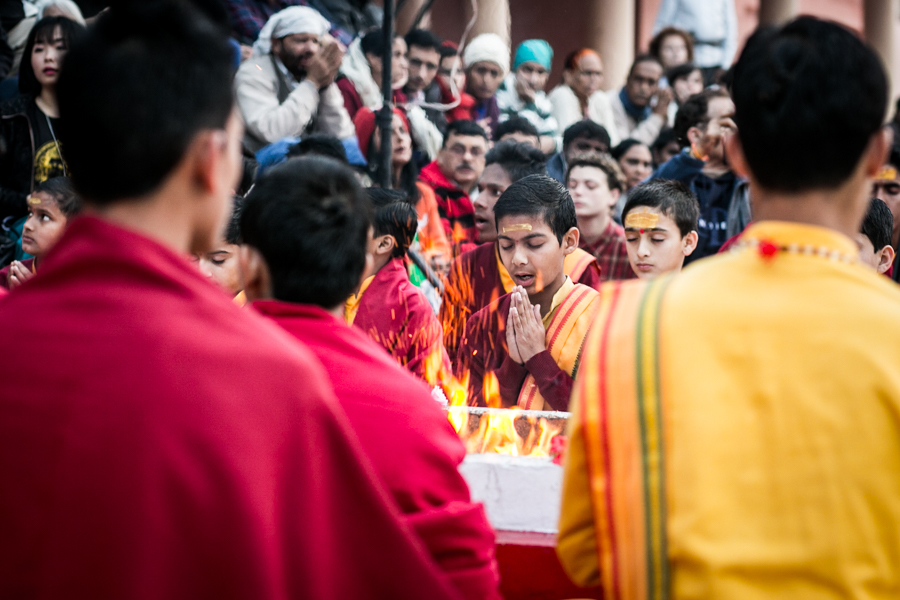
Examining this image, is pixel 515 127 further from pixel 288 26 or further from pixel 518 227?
pixel 518 227

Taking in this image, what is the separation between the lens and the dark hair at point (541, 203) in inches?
146

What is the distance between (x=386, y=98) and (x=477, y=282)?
1.19 m

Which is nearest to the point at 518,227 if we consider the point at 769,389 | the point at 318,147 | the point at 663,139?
the point at 318,147

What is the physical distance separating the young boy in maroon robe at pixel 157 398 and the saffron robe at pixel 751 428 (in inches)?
14.9

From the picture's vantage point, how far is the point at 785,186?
1.39 metres

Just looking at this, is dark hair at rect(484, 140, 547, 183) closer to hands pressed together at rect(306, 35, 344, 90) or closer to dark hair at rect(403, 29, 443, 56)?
hands pressed together at rect(306, 35, 344, 90)

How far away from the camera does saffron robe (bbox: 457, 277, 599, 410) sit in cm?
322

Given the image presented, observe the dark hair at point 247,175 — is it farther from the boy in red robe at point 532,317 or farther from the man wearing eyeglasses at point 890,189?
the man wearing eyeglasses at point 890,189

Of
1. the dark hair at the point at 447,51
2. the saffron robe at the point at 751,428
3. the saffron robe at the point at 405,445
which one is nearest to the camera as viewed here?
the saffron robe at the point at 751,428

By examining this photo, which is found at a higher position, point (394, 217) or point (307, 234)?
point (307, 234)

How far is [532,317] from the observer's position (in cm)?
329

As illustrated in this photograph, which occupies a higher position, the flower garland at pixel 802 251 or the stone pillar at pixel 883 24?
→ the stone pillar at pixel 883 24

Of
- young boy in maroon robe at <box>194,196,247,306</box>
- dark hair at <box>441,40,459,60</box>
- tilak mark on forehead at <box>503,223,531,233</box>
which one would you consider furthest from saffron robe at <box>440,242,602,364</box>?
dark hair at <box>441,40,459,60</box>

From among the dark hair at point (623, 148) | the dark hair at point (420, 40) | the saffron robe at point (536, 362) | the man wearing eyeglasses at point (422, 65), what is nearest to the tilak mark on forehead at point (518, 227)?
the saffron robe at point (536, 362)
